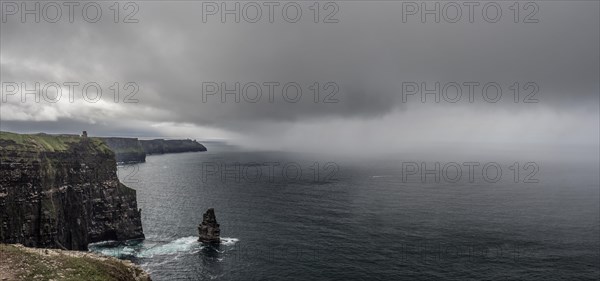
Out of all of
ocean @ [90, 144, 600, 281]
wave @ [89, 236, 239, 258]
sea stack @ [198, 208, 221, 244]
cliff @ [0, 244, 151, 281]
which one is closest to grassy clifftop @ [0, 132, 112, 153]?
wave @ [89, 236, 239, 258]

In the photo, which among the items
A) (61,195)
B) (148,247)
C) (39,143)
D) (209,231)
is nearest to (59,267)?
(61,195)

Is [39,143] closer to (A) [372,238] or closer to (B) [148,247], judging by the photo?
(B) [148,247]

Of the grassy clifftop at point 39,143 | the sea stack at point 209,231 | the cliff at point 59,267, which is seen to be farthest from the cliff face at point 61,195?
the cliff at point 59,267

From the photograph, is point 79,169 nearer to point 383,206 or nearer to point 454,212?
point 383,206

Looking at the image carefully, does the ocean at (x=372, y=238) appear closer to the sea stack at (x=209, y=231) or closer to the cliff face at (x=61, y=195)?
the sea stack at (x=209, y=231)

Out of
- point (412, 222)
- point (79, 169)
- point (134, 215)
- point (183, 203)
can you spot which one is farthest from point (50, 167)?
point (412, 222)

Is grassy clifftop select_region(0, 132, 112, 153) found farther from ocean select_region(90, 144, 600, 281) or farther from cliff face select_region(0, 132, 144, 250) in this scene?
ocean select_region(90, 144, 600, 281)
